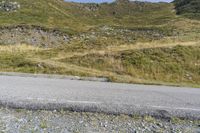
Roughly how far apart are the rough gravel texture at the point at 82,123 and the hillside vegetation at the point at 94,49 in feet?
24.7

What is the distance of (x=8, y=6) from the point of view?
2489 inches

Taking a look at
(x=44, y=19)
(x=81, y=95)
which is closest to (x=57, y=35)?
(x=44, y=19)

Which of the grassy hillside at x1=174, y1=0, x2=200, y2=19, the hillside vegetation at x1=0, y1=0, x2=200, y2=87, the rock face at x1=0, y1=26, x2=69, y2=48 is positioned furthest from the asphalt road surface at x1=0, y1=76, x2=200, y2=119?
the grassy hillside at x1=174, y1=0, x2=200, y2=19

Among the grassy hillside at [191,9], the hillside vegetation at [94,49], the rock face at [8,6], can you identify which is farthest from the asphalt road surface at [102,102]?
the grassy hillside at [191,9]

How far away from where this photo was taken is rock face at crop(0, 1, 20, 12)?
61781 mm

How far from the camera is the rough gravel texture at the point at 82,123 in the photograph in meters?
6.40

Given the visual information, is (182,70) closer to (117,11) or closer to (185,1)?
(117,11)

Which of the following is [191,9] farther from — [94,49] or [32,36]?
[94,49]

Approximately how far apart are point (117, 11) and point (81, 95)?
88245 mm

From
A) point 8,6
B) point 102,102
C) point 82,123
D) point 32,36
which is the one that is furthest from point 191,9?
point 82,123

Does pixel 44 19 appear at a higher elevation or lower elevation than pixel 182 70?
higher

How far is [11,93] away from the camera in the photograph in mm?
8797

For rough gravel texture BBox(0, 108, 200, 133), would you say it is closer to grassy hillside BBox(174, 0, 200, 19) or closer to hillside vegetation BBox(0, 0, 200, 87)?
hillside vegetation BBox(0, 0, 200, 87)

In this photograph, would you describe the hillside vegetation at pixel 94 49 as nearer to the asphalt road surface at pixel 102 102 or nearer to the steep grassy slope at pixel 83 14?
the steep grassy slope at pixel 83 14
